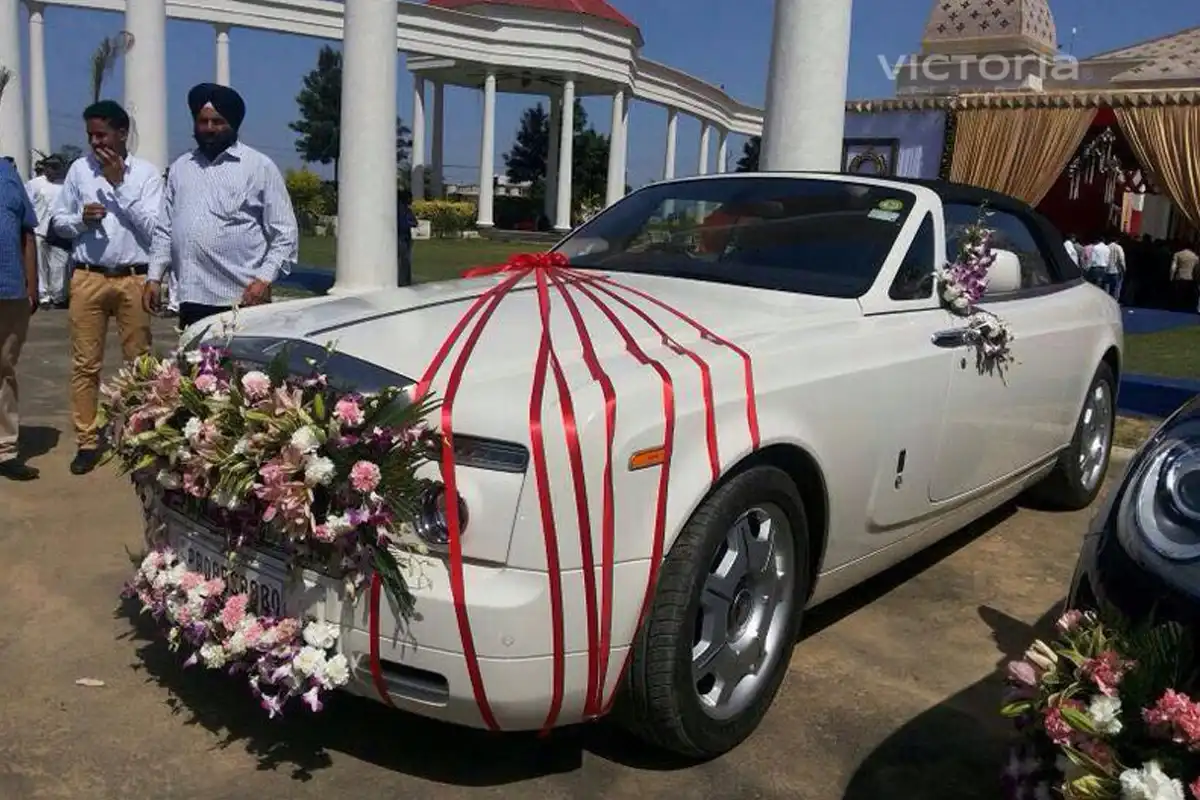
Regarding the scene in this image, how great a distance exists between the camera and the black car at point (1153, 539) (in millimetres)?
2014

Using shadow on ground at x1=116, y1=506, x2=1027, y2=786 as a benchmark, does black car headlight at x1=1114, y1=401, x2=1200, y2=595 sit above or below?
above

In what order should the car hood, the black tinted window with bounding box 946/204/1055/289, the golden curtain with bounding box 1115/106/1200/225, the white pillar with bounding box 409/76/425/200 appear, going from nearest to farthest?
the car hood
the black tinted window with bounding box 946/204/1055/289
the golden curtain with bounding box 1115/106/1200/225
the white pillar with bounding box 409/76/425/200

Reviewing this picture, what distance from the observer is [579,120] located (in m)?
71.6

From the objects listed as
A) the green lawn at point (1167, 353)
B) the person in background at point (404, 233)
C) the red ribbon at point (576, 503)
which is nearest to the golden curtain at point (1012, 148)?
the green lawn at point (1167, 353)

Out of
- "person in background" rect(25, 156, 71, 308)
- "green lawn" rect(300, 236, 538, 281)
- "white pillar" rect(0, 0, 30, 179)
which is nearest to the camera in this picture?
"person in background" rect(25, 156, 71, 308)

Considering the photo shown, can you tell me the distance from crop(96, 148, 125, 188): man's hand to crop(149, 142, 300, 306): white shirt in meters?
0.64

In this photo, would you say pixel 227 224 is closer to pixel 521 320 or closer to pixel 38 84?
pixel 521 320

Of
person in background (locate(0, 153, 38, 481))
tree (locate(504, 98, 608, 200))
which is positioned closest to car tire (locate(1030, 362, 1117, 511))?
person in background (locate(0, 153, 38, 481))

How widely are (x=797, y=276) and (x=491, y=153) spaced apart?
4088 cm

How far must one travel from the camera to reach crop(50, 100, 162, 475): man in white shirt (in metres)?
5.37

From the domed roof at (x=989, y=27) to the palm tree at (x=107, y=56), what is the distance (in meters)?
16.4

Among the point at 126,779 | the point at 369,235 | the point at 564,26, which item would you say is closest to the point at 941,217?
the point at 126,779

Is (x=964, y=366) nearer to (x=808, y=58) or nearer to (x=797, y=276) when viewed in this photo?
(x=797, y=276)

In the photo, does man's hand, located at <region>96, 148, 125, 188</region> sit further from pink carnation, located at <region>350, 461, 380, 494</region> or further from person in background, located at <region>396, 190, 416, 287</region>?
person in background, located at <region>396, 190, 416, 287</region>
